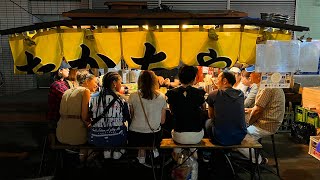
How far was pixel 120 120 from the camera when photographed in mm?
4805

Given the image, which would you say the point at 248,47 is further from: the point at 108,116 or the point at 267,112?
the point at 108,116

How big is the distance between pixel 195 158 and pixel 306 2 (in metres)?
7.40

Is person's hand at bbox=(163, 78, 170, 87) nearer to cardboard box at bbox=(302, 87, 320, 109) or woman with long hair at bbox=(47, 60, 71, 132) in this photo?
woman with long hair at bbox=(47, 60, 71, 132)

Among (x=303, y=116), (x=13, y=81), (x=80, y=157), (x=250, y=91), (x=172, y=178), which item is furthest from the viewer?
(x=13, y=81)

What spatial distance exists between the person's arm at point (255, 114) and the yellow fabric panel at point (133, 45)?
93.8 inches

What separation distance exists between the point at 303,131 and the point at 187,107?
423 centimetres

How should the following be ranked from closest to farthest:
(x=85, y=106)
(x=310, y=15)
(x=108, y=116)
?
(x=108, y=116) → (x=85, y=106) → (x=310, y=15)

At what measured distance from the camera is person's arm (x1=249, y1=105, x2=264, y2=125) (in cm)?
538

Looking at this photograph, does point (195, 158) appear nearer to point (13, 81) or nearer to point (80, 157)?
point (80, 157)

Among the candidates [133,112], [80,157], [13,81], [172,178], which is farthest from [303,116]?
[13,81]

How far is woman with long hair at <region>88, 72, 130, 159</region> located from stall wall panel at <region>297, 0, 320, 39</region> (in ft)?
24.4

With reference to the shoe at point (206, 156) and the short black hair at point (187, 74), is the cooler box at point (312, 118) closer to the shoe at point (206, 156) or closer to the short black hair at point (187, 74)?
the shoe at point (206, 156)

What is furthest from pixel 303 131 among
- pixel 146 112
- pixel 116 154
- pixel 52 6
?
pixel 52 6

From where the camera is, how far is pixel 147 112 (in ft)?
15.7
